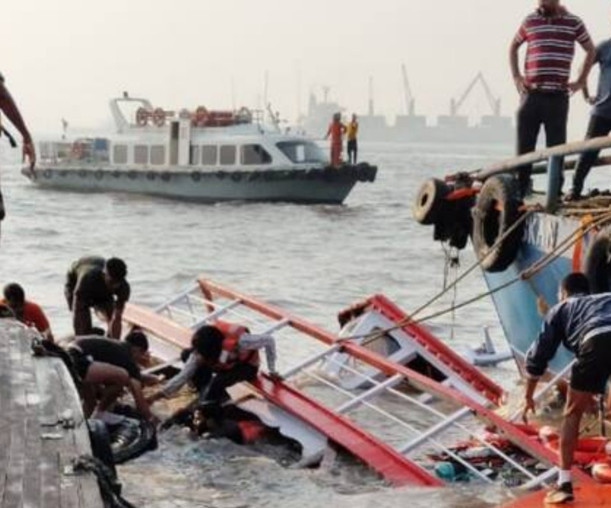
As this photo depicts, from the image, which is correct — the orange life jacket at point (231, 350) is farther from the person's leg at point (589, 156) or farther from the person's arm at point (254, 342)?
the person's leg at point (589, 156)

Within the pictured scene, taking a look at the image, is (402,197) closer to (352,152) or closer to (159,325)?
(352,152)

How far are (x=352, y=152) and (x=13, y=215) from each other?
11271 mm

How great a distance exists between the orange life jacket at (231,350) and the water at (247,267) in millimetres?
598

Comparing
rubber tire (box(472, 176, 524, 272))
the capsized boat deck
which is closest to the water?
rubber tire (box(472, 176, 524, 272))

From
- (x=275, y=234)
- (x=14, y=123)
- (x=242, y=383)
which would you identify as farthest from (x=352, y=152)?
(x=14, y=123)

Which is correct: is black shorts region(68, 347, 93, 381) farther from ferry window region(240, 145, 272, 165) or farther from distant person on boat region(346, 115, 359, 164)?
distant person on boat region(346, 115, 359, 164)

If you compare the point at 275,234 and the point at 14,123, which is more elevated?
the point at 14,123

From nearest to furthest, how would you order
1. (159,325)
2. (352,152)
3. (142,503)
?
(142,503) < (159,325) < (352,152)

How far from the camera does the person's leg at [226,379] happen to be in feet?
31.9

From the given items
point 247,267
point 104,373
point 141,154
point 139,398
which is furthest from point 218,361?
point 141,154

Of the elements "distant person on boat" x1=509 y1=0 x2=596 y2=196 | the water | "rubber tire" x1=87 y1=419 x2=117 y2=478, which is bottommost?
the water

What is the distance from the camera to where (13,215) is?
39.1 meters

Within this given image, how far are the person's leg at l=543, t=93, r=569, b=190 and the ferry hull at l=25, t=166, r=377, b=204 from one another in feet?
97.7

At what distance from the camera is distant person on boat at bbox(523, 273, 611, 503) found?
6910 millimetres
